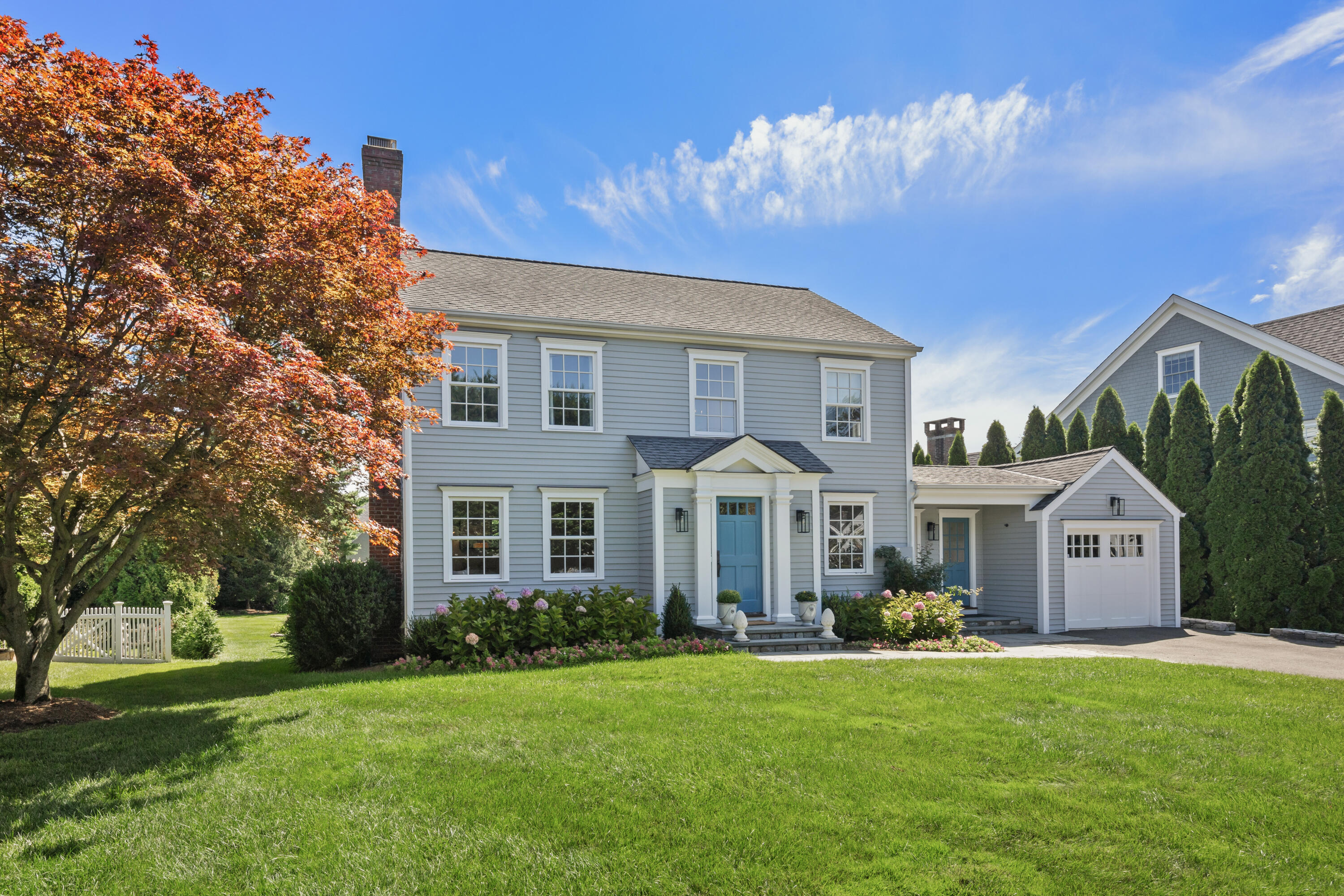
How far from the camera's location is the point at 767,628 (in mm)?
13812

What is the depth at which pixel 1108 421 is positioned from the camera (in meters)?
22.0

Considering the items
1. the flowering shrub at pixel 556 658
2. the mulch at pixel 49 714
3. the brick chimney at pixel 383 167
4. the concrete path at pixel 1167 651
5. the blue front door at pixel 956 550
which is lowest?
the concrete path at pixel 1167 651

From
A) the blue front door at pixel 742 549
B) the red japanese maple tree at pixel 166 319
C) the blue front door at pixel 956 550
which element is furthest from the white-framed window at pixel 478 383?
the blue front door at pixel 956 550

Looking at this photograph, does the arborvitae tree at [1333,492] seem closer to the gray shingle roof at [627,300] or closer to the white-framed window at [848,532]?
the gray shingle roof at [627,300]

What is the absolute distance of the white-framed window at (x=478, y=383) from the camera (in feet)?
45.5

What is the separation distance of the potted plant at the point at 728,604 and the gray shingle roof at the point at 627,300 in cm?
524

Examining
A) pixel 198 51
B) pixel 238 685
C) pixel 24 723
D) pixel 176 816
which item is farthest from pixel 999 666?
pixel 198 51

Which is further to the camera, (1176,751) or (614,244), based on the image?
(614,244)

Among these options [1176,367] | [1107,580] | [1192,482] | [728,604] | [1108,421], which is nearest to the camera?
[728,604]

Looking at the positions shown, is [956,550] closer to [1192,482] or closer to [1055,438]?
[1192,482]

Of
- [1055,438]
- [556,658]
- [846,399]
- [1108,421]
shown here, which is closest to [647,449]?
[556,658]

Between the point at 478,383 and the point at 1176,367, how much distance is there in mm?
21038

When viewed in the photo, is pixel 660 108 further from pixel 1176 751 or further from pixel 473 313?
pixel 1176 751

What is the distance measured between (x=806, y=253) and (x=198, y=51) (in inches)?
451
